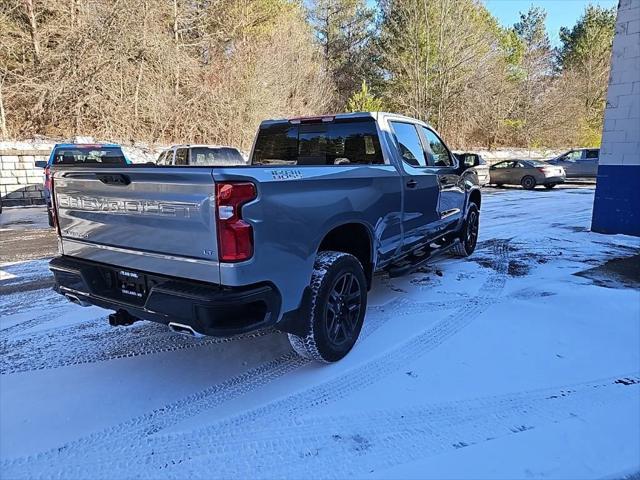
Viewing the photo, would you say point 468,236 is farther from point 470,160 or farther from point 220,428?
point 220,428

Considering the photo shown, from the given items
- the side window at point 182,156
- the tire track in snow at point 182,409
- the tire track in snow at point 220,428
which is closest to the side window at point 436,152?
the tire track in snow at point 220,428

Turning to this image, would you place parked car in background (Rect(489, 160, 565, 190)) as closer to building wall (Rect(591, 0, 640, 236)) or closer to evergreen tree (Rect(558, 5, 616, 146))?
building wall (Rect(591, 0, 640, 236))

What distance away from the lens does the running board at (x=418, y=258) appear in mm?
4715

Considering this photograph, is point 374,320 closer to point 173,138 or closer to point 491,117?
point 173,138

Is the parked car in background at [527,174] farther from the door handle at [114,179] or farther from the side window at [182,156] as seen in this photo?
the door handle at [114,179]

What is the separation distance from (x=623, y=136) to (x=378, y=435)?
8372 mm

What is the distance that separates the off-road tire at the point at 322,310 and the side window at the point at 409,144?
1695 mm

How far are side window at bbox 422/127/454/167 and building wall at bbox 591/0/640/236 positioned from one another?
15.0ft

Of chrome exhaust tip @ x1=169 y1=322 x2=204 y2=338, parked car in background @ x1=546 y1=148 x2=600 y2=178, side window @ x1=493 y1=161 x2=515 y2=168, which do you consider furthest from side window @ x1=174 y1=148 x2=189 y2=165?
parked car in background @ x1=546 y1=148 x2=600 y2=178

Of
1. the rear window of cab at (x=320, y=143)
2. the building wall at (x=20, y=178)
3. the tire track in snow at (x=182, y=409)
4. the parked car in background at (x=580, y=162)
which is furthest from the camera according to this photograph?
the parked car in background at (x=580, y=162)

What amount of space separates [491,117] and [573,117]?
7.27 metres

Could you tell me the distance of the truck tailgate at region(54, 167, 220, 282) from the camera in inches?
103

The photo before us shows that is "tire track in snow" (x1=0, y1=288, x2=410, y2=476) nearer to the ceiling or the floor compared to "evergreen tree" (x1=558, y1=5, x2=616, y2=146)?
nearer to the floor

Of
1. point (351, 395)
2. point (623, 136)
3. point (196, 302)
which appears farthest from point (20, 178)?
point (623, 136)
